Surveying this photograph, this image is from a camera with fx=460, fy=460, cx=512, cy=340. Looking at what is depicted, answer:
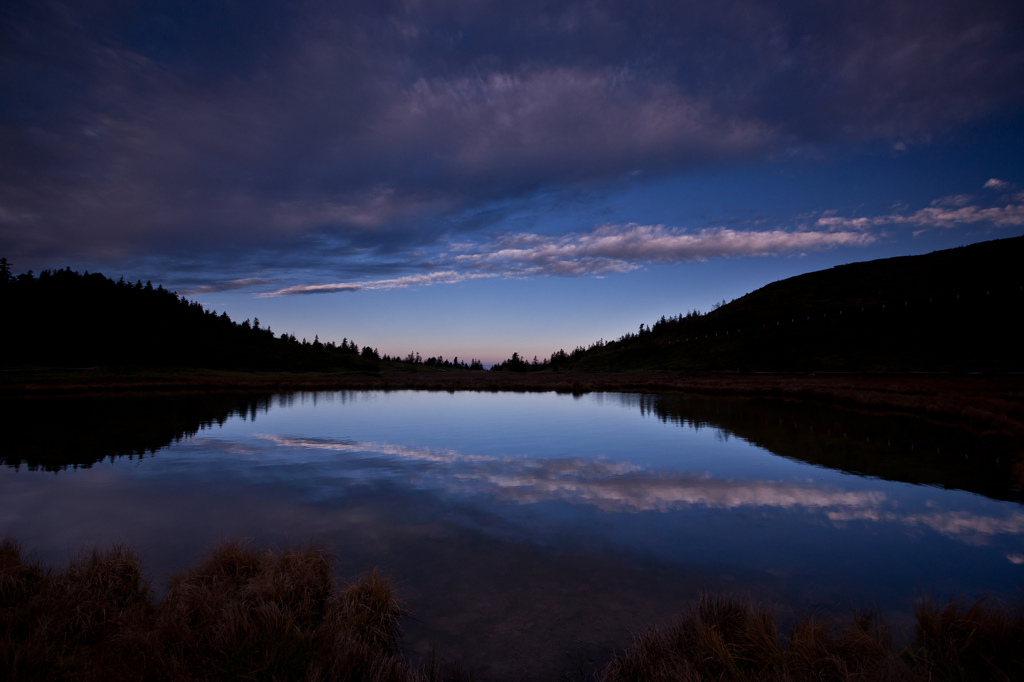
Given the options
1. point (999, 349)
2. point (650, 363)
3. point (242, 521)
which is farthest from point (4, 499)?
point (650, 363)

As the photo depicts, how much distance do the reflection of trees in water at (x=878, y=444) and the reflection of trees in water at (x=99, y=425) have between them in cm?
2592

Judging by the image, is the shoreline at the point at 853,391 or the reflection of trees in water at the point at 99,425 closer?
the reflection of trees in water at the point at 99,425

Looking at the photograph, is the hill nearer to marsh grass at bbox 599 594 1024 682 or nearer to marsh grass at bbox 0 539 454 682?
marsh grass at bbox 599 594 1024 682

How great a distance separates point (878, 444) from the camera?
19266 mm

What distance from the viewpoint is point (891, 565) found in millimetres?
8117

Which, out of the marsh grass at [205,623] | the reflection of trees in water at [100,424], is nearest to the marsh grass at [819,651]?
the marsh grass at [205,623]

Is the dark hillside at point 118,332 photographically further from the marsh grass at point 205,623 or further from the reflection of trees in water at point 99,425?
the marsh grass at point 205,623

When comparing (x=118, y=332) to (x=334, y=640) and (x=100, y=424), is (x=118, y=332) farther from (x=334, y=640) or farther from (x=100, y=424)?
(x=334, y=640)

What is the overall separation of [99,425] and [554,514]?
25656mm

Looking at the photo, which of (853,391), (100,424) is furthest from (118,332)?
(853,391)

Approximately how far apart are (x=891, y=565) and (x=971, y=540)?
112 inches

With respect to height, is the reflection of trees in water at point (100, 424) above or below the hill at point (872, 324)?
below

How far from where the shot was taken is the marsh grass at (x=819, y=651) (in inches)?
180

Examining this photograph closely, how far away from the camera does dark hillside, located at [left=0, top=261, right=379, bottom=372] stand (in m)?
102
